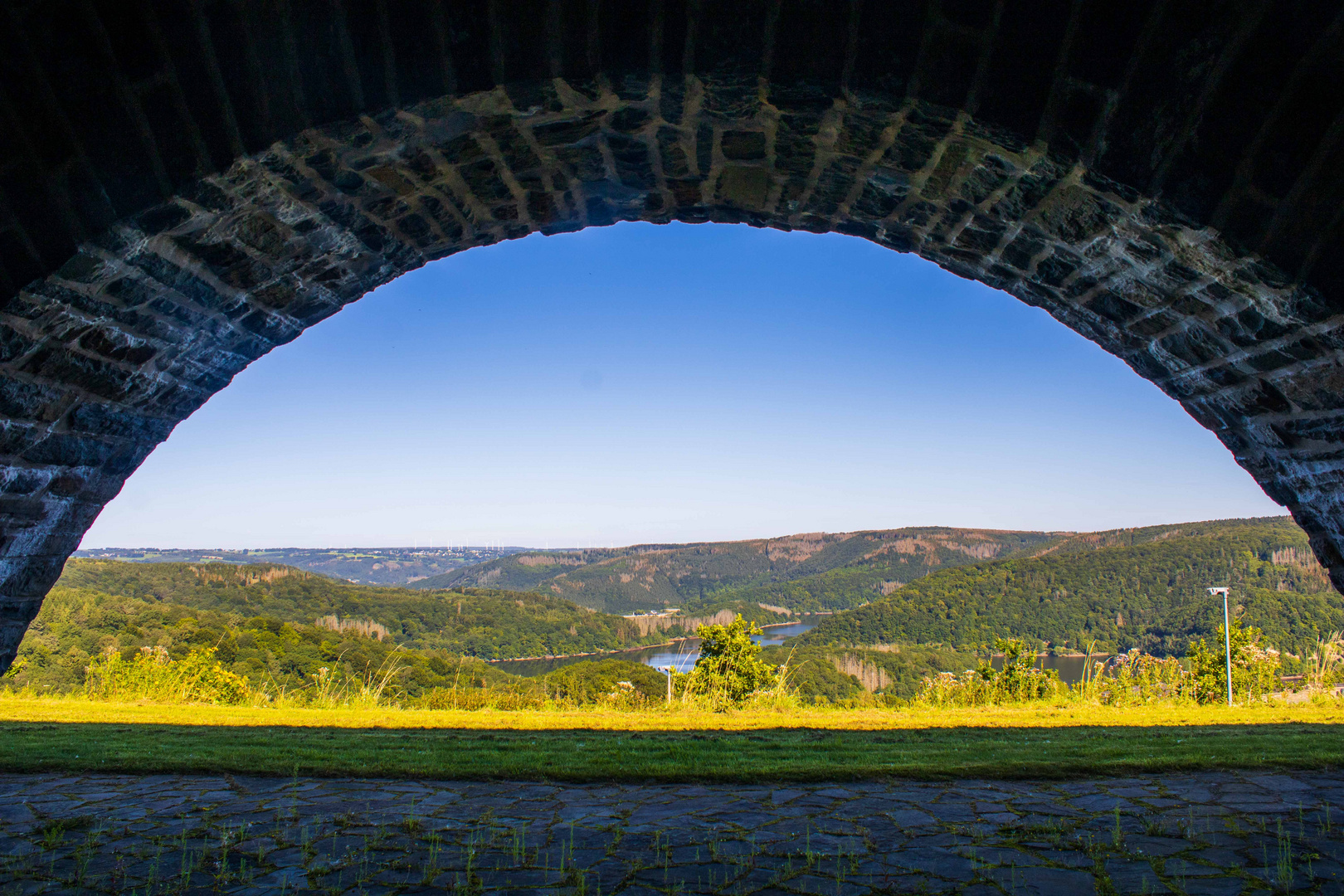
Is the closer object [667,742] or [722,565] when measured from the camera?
[667,742]

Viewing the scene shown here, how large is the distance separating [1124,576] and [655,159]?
51693 mm

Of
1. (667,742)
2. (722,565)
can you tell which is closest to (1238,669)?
(667,742)

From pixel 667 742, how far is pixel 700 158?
416 cm

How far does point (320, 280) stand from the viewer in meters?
2.68

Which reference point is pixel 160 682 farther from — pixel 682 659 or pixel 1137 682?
pixel 1137 682

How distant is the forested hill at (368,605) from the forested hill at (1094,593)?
75.7ft

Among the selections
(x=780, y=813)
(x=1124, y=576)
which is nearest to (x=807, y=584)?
(x=1124, y=576)

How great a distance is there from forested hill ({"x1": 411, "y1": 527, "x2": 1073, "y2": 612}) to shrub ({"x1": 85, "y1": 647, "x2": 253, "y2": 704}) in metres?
81.8

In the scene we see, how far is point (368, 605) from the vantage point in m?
45.9

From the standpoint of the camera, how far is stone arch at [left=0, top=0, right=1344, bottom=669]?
65.9 inches

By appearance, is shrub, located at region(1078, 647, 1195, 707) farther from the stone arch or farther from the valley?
the stone arch

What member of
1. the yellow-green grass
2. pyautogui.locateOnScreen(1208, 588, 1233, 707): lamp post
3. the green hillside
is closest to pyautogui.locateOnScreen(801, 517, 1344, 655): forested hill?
pyautogui.locateOnScreen(1208, 588, 1233, 707): lamp post

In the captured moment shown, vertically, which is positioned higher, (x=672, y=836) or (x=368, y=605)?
(x=672, y=836)

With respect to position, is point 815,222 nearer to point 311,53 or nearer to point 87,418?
point 311,53
